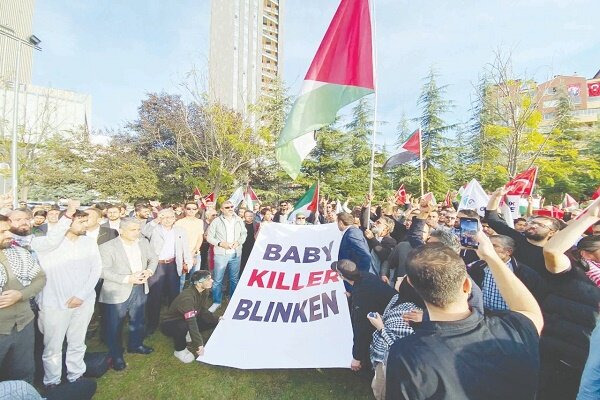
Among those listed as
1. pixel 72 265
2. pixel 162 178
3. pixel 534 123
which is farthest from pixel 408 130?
pixel 72 265

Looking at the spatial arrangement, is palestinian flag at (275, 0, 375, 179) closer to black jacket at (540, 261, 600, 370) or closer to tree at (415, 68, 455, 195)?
black jacket at (540, 261, 600, 370)

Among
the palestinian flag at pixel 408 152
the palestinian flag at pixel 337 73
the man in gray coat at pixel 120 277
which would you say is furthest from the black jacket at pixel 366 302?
the palestinian flag at pixel 408 152

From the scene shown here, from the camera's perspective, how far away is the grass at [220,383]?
383 cm

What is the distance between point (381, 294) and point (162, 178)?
72.1 ft

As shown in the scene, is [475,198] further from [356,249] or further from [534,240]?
[356,249]

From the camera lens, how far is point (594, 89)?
5603 cm

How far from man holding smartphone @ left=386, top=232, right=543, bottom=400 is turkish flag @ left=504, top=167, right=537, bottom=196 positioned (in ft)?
22.9

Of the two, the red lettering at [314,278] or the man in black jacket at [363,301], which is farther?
the red lettering at [314,278]

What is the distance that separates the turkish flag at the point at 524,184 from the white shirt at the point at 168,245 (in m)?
6.96

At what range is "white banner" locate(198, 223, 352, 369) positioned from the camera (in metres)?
4.06

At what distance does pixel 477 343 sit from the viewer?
143 centimetres

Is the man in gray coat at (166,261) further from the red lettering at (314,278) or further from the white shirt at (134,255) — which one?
the red lettering at (314,278)

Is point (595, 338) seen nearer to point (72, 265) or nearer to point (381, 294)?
point (381, 294)

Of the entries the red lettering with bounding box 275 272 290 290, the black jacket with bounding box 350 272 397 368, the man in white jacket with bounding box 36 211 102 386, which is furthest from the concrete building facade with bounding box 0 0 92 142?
the black jacket with bounding box 350 272 397 368
